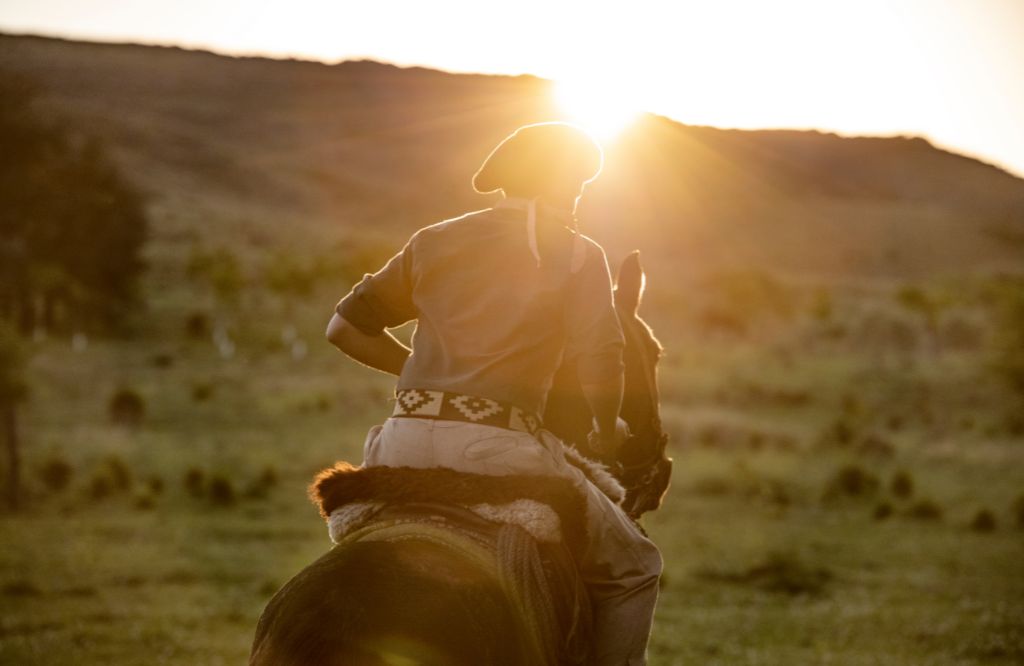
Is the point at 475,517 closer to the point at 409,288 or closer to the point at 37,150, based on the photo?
the point at 409,288

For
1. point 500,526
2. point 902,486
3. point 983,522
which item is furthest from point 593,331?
point 902,486

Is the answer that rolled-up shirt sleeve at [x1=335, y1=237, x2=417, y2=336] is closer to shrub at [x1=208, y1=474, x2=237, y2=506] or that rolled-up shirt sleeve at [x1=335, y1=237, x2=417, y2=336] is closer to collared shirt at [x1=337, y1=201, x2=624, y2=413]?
collared shirt at [x1=337, y1=201, x2=624, y2=413]

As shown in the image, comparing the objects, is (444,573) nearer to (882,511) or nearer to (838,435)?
(882,511)

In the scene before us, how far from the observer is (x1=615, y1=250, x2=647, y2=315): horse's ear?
553 centimetres

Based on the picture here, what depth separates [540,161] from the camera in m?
4.72

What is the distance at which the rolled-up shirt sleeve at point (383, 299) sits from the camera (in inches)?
185

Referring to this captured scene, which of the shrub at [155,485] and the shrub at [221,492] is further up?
the shrub at [221,492]

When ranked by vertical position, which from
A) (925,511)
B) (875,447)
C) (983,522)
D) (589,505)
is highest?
(589,505)

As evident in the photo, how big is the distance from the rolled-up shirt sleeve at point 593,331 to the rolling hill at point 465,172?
356 ft

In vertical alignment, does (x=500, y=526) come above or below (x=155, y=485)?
above

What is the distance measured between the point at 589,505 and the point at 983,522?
1817cm

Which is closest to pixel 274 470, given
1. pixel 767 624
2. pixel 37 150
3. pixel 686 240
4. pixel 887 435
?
pixel 767 624

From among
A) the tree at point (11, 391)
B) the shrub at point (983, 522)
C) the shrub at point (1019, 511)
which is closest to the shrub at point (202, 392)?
the tree at point (11, 391)

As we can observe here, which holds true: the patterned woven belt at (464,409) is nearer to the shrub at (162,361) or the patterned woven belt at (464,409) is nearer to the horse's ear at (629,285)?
the horse's ear at (629,285)
